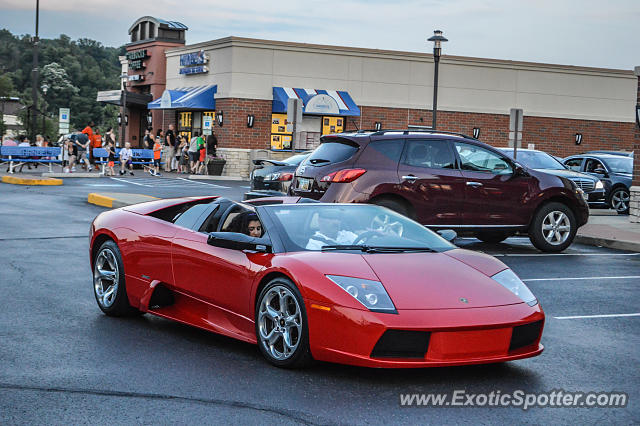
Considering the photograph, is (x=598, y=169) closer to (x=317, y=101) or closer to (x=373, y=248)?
(x=317, y=101)

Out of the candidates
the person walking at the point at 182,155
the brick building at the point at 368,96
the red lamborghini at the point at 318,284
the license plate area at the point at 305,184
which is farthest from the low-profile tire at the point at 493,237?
the person walking at the point at 182,155

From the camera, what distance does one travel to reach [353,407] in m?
5.03

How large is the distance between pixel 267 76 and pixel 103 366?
33.4 metres

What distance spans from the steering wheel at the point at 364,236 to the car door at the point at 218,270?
2.45 feet

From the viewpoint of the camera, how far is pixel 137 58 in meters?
48.8

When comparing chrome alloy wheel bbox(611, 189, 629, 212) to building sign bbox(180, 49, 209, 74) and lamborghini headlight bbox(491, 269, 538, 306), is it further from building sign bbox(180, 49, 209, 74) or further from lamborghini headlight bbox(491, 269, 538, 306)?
building sign bbox(180, 49, 209, 74)

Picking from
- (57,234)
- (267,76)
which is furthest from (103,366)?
(267,76)

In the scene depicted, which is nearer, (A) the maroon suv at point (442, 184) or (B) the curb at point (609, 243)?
(A) the maroon suv at point (442, 184)

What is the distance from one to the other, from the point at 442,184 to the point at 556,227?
2232 mm

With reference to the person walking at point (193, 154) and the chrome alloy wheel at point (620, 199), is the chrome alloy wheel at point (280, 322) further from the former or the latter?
the person walking at point (193, 154)

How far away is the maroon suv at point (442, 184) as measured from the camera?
12523mm

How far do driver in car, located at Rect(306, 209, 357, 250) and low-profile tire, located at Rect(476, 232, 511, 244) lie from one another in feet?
23.6

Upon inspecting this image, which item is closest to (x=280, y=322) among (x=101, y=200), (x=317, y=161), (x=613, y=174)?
(x=317, y=161)

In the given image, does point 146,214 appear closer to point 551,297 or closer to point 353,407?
point 353,407
